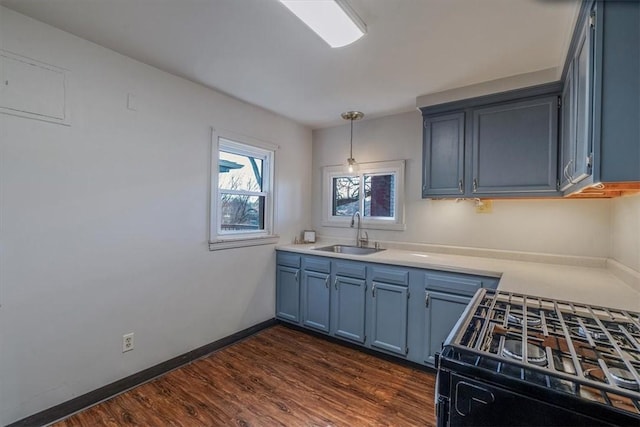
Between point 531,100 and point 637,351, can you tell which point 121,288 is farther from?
point 531,100

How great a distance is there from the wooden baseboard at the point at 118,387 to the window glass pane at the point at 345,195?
5.84 feet

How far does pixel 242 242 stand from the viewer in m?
2.98

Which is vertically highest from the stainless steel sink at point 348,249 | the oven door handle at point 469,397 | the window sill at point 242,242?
the window sill at point 242,242

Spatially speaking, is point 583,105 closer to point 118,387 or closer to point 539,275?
point 539,275

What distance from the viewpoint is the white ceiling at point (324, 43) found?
1.58 metres

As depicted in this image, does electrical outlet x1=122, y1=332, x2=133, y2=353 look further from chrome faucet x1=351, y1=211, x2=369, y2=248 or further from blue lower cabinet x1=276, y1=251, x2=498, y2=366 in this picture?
chrome faucet x1=351, y1=211, x2=369, y2=248

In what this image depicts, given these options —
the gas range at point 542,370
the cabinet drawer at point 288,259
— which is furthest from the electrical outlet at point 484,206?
the cabinet drawer at point 288,259

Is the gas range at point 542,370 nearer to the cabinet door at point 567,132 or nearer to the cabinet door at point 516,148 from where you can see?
the cabinet door at point 567,132

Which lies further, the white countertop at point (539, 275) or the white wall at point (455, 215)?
the white wall at point (455, 215)

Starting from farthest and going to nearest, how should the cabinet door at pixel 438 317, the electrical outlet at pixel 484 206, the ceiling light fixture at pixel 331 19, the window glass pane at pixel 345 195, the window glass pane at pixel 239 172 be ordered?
the window glass pane at pixel 345 195
the window glass pane at pixel 239 172
the electrical outlet at pixel 484 206
the cabinet door at pixel 438 317
the ceiling light fixture at pixel 331 19

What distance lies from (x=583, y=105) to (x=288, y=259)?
2679mm

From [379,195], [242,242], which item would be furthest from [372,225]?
[242,242]

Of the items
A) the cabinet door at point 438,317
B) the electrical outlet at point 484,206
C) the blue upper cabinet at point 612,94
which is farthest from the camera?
the electrical outlet at point 484,206

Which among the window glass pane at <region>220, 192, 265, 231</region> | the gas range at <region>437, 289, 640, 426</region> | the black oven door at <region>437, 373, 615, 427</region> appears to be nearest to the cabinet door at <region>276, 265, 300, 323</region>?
the window glass pane at <region>220, 192, 265, 231</region>
